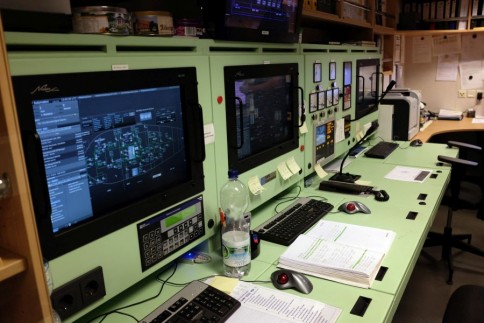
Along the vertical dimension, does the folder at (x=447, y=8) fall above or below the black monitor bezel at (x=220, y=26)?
above

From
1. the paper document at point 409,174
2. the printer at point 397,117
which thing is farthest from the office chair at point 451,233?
the printer at point 397,117

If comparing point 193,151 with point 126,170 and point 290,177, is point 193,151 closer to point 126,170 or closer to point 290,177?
point 126,170

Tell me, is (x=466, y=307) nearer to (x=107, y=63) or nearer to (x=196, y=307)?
(x=196, y=307)

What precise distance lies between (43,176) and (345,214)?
135 cm

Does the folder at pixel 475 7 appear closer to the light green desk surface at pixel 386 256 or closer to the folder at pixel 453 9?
the folder at pixel 453 9

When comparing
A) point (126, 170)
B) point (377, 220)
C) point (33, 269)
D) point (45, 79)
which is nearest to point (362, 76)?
point (377, 220)

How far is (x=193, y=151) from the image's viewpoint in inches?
54.0

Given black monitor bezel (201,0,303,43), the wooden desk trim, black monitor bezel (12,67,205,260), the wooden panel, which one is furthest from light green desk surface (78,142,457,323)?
the wooden desk trim

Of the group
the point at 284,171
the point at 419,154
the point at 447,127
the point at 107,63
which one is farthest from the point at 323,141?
the point at 447,127

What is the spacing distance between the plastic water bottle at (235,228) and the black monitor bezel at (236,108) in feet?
0.32

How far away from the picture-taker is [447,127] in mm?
4098

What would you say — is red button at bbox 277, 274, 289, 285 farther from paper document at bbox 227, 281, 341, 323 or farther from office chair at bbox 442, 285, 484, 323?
office chair at bbox 442, 285, 484, 323

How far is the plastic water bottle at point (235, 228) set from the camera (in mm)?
1325

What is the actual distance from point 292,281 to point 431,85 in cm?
430
